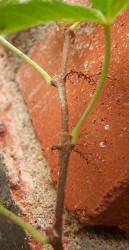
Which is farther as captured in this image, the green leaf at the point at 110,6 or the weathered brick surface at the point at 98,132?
the weathered brick surface at the point at 98,132

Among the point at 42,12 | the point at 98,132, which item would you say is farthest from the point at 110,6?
the point at 98,132

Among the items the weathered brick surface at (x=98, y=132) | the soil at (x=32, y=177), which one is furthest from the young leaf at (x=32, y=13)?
the soil at (x=32, y=177)

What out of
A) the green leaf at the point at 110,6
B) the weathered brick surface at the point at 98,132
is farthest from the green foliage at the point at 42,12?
the weathered brick surface at the point at 98,132

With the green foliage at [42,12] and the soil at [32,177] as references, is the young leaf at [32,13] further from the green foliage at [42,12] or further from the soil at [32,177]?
the soil at [32,177]

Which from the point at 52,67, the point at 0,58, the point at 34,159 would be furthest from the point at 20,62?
the point at 34,159

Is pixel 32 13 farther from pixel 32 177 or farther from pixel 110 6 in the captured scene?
pixel 32 177

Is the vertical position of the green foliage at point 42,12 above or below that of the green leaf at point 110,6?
below

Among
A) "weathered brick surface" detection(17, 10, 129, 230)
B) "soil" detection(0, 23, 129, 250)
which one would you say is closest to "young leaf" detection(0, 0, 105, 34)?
"weathered brick surface" detection(17, 10, 129, 230)

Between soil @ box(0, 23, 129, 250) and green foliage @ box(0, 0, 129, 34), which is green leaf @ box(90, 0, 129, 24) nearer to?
green foliage @ box(0, 0, 129, 34)
